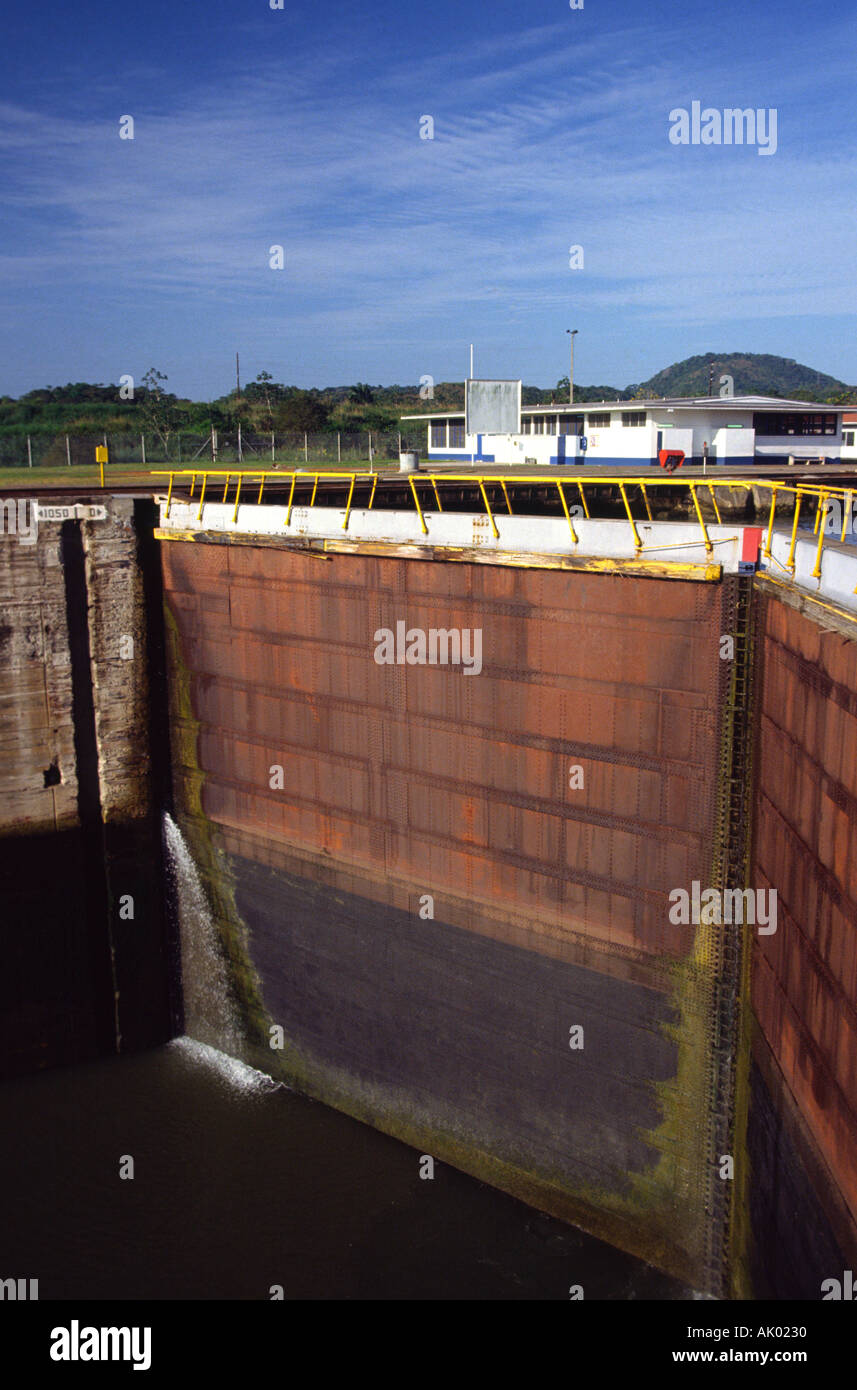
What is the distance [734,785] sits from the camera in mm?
10766

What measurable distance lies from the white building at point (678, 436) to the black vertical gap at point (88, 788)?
22.1 m

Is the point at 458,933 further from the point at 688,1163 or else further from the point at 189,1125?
the point at 189,1125

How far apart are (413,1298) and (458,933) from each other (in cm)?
418

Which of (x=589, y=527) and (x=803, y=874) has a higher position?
(x=589, y=527)

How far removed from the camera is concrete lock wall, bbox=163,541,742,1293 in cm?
1132

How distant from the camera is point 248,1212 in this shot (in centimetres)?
1358

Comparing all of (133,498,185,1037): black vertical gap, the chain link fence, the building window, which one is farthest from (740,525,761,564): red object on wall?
the building window

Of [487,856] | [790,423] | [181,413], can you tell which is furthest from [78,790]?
[181,413]

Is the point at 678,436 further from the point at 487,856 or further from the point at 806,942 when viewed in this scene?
the point at 806,942

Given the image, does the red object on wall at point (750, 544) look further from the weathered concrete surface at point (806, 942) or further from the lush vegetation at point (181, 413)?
the lush vegetation at point (181, 413)

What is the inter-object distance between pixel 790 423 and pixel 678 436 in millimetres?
6617

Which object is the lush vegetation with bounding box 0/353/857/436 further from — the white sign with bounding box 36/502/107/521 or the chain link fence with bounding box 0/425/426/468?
the white sign with bounding box 36/502/107/521

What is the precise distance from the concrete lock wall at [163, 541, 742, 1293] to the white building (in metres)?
22.5
